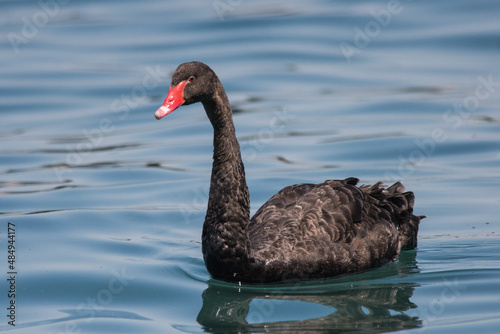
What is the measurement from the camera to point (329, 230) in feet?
27.6

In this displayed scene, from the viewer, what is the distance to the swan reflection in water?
280 inches

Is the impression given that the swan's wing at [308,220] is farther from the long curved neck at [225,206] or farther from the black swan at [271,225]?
the long curved neck at [225,206]

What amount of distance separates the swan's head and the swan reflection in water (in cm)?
183

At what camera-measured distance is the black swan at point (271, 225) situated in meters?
7.88

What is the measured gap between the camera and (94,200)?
11.5m

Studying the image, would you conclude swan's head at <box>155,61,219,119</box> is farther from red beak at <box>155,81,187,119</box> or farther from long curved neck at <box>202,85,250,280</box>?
long curved neck at <box>202,85,250,280</box>

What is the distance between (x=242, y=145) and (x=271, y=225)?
17.5 ft

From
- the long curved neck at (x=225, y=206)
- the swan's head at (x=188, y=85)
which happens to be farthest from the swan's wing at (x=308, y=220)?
the swan's head at (x=188, y=85)

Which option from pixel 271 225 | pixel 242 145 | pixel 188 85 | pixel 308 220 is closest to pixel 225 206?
pixel 271 225

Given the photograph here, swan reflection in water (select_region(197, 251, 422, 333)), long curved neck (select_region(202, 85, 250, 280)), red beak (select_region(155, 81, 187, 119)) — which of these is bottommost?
swan reflection in water (select_region(197, 251, 422, 333))

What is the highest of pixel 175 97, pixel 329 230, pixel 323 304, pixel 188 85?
pixel 188 85

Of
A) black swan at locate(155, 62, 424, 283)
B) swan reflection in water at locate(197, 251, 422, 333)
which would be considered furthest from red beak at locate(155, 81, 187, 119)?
swan reflection in water at locate(197, 251, 422, 333)

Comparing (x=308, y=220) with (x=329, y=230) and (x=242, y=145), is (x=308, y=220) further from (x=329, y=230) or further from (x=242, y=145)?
(x=242, y=145)

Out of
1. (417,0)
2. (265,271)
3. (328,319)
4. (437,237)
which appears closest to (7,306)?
(265,271)
